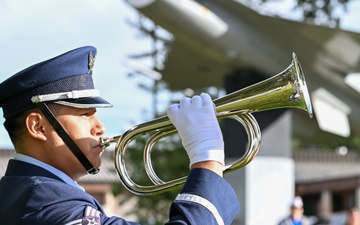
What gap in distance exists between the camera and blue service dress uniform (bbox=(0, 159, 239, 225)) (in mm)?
2186

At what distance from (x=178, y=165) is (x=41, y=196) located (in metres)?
15.9

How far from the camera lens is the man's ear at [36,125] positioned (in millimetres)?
2395

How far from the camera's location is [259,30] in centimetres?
1402

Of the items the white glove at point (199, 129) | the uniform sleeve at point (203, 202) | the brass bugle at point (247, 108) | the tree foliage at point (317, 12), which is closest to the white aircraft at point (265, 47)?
the tree foliage at point (317, 12)

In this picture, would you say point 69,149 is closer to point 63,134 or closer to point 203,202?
point 63,134

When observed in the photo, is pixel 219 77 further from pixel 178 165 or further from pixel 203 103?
pixel 203 103

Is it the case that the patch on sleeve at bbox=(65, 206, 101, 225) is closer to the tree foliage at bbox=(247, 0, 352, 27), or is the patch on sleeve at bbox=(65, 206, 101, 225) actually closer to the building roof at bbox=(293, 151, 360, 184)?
the tree foliage at bbox=(247, 0, 352, 27)

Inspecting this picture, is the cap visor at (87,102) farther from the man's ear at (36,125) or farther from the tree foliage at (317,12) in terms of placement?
the tree foliage at (317,12)

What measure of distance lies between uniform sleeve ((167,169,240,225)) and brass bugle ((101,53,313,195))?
0.29 metres

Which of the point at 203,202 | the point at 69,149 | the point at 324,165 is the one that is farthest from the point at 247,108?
the point at 324,165

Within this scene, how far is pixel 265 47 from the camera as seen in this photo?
14.2 meters

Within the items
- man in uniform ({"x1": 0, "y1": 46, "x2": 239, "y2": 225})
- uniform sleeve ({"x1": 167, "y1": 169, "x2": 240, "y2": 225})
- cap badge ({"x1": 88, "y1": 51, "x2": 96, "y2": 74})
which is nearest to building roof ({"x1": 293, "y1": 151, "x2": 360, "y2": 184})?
cap badge ({"x1": 88, "y1": 51, "x2": 96, "y2": 74})

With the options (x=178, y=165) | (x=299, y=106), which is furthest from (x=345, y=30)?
(x=299, y=106)

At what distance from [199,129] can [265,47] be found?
39.5 feet
